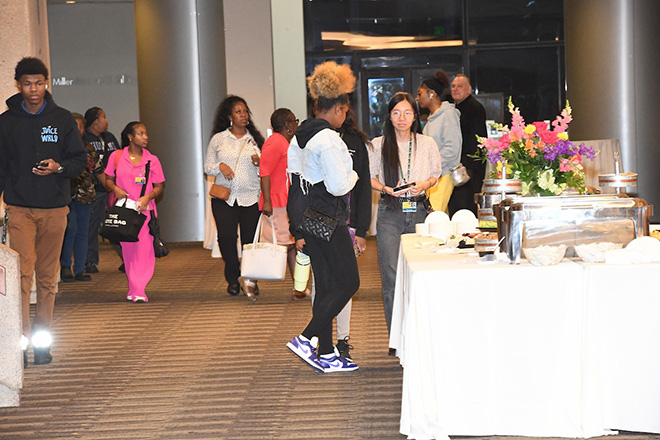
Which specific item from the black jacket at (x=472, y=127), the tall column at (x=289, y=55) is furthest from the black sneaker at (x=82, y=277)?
the black jacket at (x=472, y=127)

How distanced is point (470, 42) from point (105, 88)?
21.9 ft

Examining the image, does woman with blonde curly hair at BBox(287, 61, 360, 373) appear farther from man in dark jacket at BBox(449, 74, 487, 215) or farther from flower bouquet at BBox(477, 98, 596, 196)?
man in dark jacket at BBox(449, 74, 487, 215)

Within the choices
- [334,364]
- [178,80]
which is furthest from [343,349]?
[178,80]

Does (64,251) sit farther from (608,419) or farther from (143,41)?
(608,419)

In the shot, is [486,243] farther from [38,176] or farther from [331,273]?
[38,176]

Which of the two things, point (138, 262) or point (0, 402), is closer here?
point (0, 402)

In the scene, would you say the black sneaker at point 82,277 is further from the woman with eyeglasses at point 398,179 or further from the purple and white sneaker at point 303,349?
the purple and white sneaker at point 303,349

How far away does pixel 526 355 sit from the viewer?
3654 millimetres

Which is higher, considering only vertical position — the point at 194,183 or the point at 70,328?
the point at 194,183

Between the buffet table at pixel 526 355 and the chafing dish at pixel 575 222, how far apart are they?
0.50 ft

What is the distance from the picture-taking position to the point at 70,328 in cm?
696

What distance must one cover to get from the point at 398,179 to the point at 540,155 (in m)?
1.33

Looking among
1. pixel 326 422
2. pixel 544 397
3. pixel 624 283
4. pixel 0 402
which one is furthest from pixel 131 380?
pixel 624 283

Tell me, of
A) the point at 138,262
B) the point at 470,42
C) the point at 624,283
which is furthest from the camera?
the point at 470,42
